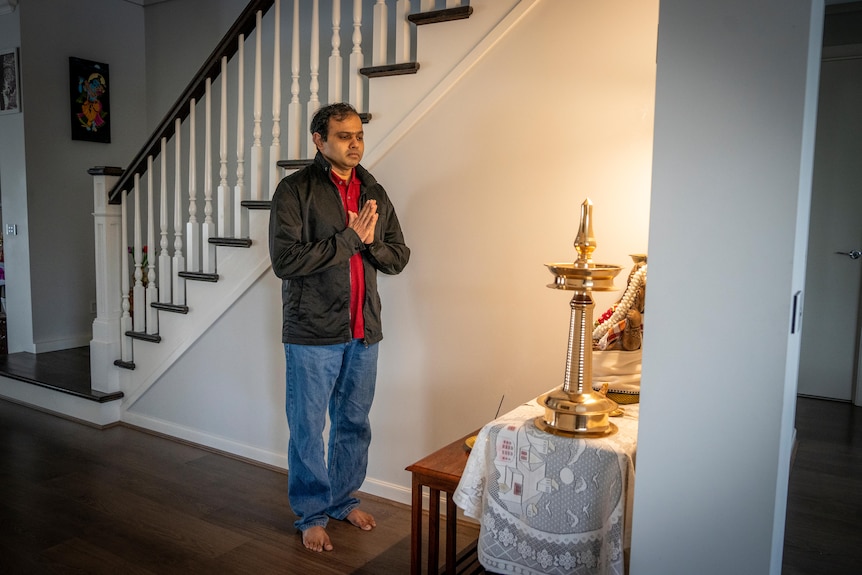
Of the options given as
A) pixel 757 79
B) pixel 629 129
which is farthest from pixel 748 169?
pixel 629 129

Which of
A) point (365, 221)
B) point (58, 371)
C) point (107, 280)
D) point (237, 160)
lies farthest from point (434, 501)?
point (58, 371)

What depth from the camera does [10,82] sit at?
185 inches

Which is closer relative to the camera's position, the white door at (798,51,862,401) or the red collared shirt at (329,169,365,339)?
the red collared shirt at (329,169,365,339)

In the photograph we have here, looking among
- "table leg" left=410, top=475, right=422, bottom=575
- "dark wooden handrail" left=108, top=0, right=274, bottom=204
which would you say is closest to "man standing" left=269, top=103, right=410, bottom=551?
"table leg" left=410, top=475, right=422, bottom=575

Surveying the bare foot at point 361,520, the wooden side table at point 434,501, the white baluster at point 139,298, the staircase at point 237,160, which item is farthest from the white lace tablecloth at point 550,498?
the white baluster at point 139,298

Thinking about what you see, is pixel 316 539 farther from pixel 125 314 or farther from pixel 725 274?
pixel 125 314

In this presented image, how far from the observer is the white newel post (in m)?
3.76

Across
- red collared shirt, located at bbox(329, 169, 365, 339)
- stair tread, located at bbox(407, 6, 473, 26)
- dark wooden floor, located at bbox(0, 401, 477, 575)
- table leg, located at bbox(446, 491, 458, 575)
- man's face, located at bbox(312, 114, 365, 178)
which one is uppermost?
stair tread, located at bbox(407, 6, 473, 26)

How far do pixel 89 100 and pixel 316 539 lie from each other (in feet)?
13.2

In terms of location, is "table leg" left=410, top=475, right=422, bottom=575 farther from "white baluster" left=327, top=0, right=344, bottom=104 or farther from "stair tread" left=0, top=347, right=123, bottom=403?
"stair tread" left=0, top=347, right=123, bottom=403

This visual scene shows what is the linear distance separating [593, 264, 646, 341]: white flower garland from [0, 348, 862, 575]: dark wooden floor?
41.9 inches

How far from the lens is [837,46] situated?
448 cm

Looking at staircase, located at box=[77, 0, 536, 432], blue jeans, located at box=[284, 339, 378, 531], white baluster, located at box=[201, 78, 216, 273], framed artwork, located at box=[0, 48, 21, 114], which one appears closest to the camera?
blue jeans, located at box=[284, 339, 378, 531]

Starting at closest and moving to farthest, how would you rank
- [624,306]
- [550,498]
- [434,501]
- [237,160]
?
[550,498] < [624,306] < [434,501] < [237,160]
